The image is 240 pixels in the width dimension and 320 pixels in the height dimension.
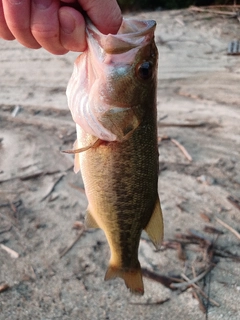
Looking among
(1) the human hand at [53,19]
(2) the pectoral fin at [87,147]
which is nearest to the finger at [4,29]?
(1) the human hand at [53,19]

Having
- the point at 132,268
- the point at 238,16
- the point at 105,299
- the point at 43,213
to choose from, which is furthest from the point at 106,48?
the point at 238,16

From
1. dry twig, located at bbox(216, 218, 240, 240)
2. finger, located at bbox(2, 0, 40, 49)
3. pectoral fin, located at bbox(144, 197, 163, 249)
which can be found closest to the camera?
finger, located at bbox(2, 0, 40, 49)

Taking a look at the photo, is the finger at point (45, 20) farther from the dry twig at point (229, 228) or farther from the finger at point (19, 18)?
the dry twig at point (229, 228)

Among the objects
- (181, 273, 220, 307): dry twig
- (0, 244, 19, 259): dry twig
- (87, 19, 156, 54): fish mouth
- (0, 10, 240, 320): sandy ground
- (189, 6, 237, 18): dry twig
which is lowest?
(189, 6, 237, 18): dry twig

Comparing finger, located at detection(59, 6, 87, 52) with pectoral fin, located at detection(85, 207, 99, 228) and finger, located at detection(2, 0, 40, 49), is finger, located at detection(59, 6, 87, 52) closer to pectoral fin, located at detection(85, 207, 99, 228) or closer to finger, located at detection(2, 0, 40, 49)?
finger, located at detection(2, 0, 40, 49)

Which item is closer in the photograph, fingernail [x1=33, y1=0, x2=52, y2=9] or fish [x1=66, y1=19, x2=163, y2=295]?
fingernail [x1=33, y1=0, x2=52, y2=9]

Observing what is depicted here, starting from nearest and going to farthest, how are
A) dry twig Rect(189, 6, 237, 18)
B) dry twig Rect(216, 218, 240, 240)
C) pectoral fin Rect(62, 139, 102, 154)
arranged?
pectoral fin Rect(62, 139, 102, 154) < dry twig Rect(216, 218, 240, 240) < dry twig Rect(189, 6, 237, 18)

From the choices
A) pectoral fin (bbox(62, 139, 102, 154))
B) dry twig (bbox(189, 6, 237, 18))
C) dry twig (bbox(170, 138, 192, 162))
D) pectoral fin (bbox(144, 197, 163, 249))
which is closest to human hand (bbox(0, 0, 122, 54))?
pectoral fin (bbox(62, 139, 102, 154))

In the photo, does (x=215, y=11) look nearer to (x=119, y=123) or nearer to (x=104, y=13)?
A: (x=119, y=123)
